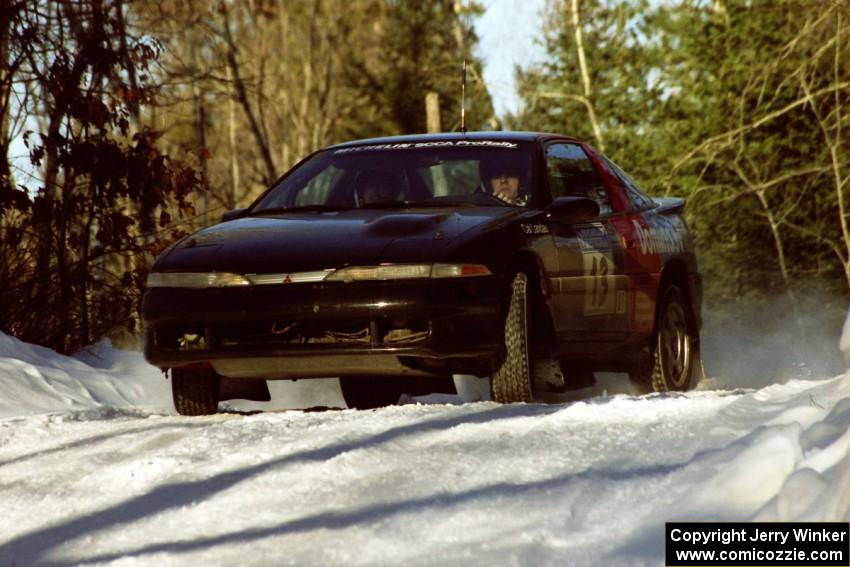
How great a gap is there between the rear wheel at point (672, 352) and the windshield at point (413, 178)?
1559mm

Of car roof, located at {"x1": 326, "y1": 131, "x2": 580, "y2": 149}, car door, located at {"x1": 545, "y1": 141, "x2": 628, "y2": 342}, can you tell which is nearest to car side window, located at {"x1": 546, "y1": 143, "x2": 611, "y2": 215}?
car door, located at {"x1": 545, "y1": 141, "x2": 628, "y2": 342}

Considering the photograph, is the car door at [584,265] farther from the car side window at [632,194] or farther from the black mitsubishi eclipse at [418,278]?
the car side window at [632,194]

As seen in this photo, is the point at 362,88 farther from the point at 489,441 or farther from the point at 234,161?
the point at 489,441

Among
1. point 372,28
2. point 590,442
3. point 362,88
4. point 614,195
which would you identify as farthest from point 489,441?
point 372,28

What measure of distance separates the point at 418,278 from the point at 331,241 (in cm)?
50

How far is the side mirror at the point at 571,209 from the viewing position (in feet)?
25.3

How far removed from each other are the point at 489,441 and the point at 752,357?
784cm

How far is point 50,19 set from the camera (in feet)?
39.9

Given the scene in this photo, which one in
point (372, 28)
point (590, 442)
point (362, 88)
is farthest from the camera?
point (372, 28)

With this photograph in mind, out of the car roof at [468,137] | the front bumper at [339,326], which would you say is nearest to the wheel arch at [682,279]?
the car roof at [468,137]

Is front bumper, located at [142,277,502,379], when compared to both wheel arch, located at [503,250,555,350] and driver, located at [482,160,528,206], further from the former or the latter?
driver, located at [482,160,528,206]

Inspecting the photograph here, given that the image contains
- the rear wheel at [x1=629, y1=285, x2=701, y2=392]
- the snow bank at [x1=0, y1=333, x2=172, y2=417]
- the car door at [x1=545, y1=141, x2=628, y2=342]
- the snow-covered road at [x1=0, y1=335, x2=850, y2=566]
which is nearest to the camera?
the snow-covered road at [x1=0, y1=335, x2=850, y2=566]

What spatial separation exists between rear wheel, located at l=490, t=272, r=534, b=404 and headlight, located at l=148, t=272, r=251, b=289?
124 cm

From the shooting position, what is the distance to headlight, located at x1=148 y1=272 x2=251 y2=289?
274 inches
